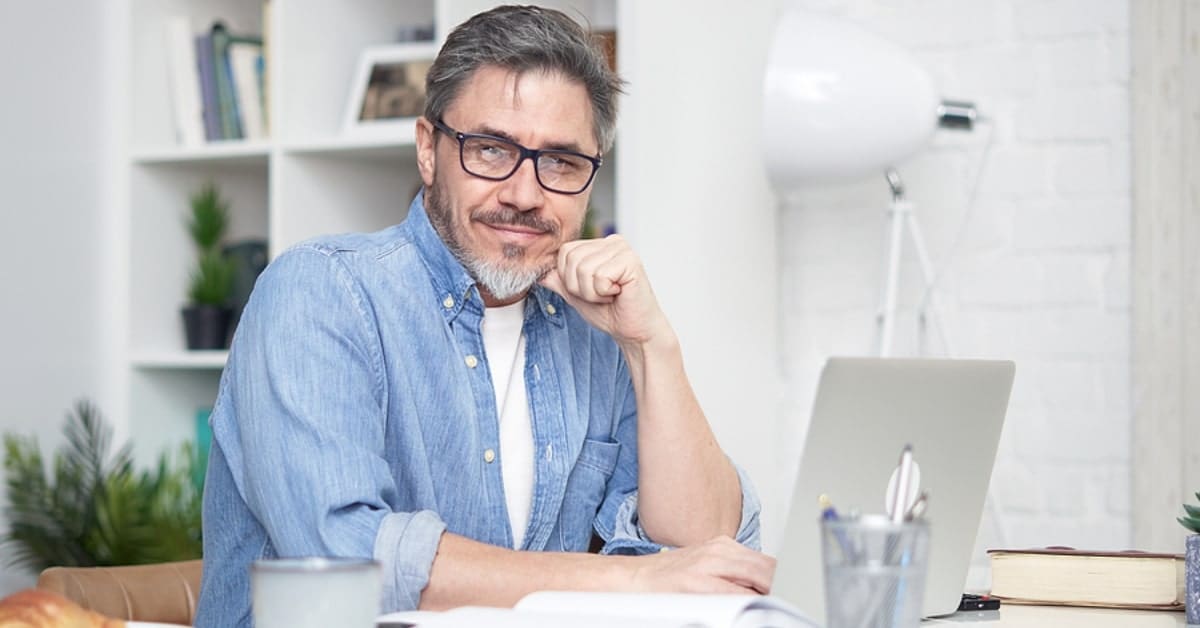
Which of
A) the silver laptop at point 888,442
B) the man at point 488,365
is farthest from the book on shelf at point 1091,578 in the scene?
the man at point 488,365

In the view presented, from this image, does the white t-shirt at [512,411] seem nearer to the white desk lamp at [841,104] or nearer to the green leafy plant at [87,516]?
the white desk lamp at [841,104]

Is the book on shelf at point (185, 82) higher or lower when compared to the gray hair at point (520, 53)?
higher

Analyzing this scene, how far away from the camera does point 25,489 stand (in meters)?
2.61

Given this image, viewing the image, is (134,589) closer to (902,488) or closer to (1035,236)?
(902,488)

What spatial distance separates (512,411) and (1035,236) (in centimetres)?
123

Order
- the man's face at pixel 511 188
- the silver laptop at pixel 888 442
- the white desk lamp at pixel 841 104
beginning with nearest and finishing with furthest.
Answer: the silver laptop at pixel 888 442, the man's face at pixel 511 188, the white desk lamp at pixel 841 104

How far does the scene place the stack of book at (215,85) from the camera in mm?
2869

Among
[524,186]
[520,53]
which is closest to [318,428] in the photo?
[524,186]

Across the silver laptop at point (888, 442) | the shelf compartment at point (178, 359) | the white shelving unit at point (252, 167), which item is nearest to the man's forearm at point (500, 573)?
the silver laptop at point (888, 442)

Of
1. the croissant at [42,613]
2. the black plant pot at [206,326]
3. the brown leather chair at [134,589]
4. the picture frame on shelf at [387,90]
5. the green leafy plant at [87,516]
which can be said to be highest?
the picture frame on shelf at [387,90]

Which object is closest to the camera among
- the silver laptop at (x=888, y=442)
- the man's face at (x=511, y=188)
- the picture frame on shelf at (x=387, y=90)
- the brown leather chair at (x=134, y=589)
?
the silver laptop at (x=888, y=442)

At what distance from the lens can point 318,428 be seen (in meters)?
1.30

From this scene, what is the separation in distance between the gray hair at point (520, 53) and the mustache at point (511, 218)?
0.13m

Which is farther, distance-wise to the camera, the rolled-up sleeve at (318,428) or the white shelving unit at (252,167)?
the white shelving unit at (252,167)
